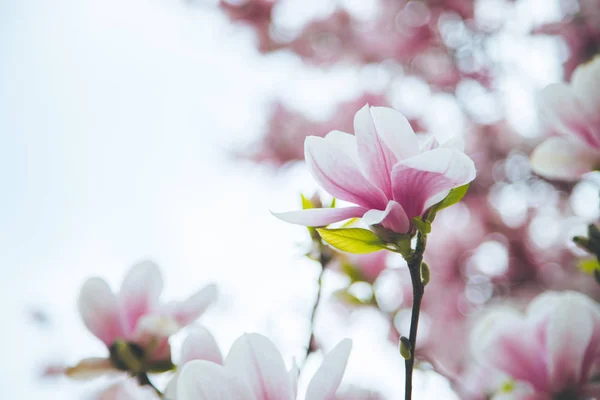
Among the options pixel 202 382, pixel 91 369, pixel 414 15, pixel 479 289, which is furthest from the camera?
pixel 414 15

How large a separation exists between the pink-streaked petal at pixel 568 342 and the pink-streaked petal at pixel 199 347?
11.5 inches

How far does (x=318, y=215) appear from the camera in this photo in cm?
36

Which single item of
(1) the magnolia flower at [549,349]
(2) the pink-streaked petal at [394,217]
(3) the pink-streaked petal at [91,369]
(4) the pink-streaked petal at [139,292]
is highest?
(2) the pink-streaked petal at [394,217]

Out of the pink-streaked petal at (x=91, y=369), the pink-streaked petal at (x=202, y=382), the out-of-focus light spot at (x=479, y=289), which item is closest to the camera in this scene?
the pink-streaked petal at (x=202, y=382)

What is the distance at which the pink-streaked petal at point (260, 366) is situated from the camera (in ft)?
1.14

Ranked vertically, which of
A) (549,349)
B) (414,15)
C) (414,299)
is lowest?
(549,349)

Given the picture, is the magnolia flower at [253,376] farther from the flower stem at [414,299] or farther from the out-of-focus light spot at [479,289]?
the out-of-focus light spot at [479,289]

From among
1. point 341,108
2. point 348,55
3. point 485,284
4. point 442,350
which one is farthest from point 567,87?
point 348,55

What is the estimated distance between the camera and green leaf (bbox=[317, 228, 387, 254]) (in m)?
0.38

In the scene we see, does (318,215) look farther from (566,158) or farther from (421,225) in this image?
(566,158)

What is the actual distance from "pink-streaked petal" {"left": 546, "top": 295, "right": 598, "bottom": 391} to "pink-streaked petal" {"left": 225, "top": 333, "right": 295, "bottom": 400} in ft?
0.82

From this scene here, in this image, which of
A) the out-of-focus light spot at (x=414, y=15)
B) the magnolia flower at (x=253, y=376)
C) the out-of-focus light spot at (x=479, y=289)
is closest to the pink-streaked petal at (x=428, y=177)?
the magnolia flower at (x=253, y=376)

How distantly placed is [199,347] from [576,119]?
0.41 metres

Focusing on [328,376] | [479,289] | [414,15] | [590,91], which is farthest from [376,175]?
[414,15]
